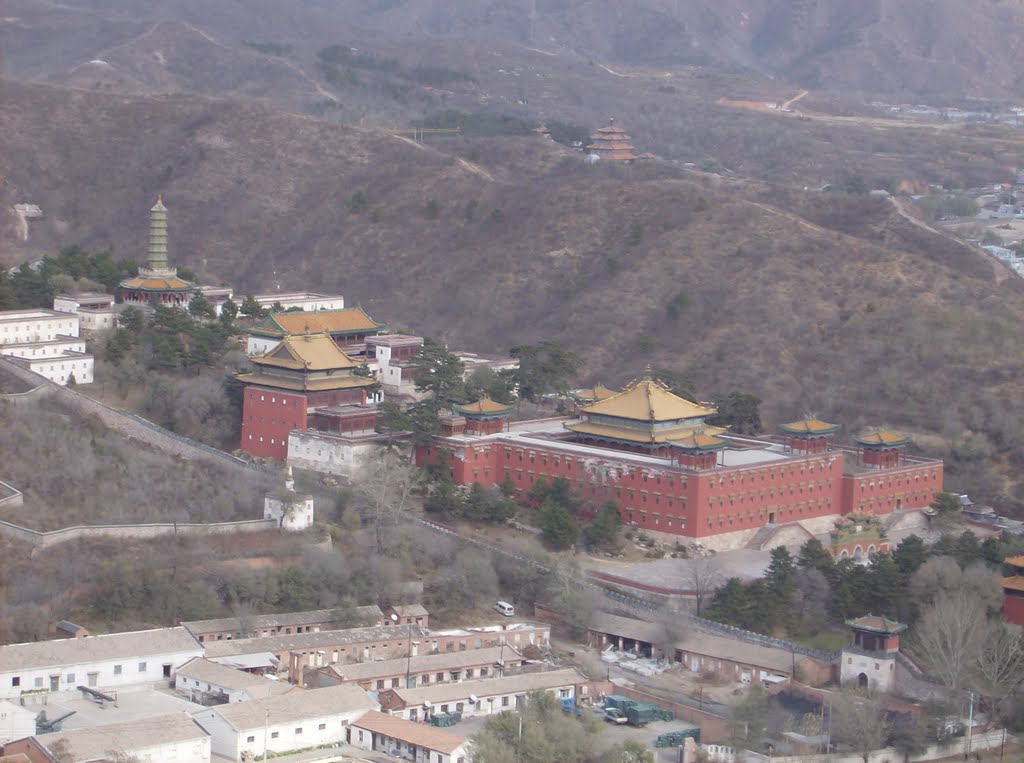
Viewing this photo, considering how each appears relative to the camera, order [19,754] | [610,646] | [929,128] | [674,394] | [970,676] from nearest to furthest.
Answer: [19,754] < [970,676] < [610,646] < [674,394] < [929,128]

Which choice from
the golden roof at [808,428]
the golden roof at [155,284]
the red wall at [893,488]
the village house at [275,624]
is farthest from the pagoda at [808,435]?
the golden roof at [155,284]

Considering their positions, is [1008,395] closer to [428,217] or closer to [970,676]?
[970,676]

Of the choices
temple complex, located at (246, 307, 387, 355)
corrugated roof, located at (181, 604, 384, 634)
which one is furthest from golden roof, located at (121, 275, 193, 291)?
corrugated roof, located at (181, 604, 384, 634)

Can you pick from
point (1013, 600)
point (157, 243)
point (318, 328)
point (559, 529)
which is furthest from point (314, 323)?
point (1013, 600)

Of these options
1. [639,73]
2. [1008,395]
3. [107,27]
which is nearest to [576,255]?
[1008,395]

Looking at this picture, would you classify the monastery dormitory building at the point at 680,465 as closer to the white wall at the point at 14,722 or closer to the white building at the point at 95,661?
the white building at the point at 95,661

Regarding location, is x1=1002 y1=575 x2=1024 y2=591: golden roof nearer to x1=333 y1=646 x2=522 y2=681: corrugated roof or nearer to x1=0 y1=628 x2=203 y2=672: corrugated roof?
x1=333 y1=646 x2=522 y2=681: corrugated roof
